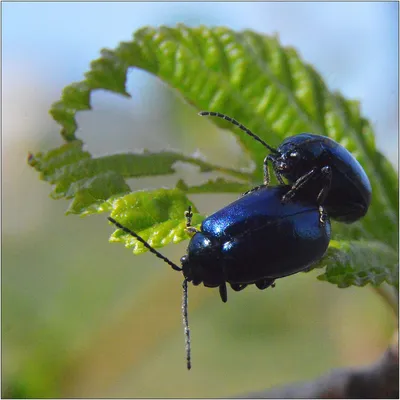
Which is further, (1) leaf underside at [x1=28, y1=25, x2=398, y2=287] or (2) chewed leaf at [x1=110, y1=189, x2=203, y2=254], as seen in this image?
(1) leaf underside at [x1=28, y1=25, x2=398, y2=287]

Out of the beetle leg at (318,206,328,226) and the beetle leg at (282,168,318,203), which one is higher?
the beetle leg at (282,168,318,203)

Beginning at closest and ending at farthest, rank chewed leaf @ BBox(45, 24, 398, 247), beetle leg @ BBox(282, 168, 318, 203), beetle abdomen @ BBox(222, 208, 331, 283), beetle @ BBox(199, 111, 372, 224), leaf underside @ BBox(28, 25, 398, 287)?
beetle abdomen @ BBox(222, 208, 331, 283) → beetle leg @ BBox(282, 168, 318, 203) → beetle @ BBox(199, 111, 372, 224) → leaf underside @ BBox(28, 25, 398, 287) → chewed leaf @ BBox(45, 24, 398, 247)

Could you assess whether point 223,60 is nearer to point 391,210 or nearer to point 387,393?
point 391,210

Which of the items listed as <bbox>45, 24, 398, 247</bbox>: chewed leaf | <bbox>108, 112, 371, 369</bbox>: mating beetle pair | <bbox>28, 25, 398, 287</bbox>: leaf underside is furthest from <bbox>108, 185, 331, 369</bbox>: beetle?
<bbox>45, 24, 398, 247</bbox>: chewed leaf

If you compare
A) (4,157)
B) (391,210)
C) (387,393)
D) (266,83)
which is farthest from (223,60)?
(4,157)

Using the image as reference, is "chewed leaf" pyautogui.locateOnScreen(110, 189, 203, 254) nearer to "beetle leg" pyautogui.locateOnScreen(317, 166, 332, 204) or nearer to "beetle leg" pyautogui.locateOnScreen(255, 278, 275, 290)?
"beetle leg" pyautogui.locateOnScreen(255, 278, 275, 290)
